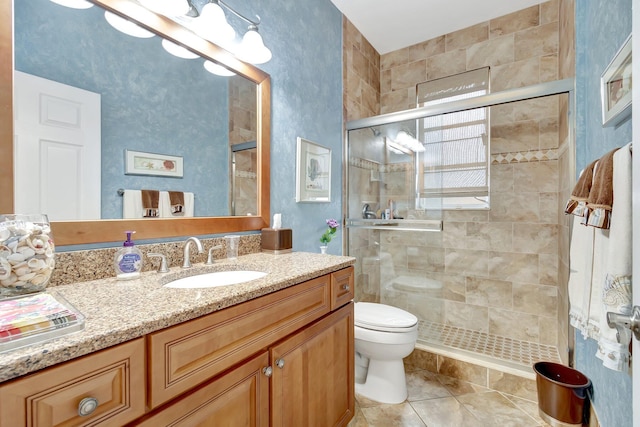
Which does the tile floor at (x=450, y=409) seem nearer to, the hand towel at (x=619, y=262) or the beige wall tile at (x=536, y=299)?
the beige wall tile at (x=536, y=299)

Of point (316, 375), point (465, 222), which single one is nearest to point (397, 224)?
point (465, 222)

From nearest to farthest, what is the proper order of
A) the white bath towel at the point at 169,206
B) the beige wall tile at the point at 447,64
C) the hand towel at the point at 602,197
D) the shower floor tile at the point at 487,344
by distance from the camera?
1. the hand towel at the point at 602,197
2. the white bath towel at the point at 169,206
3. the shower floor tile at the point at 487,344
4. the beige wall tile at the point at 447,64

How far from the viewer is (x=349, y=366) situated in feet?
4.80

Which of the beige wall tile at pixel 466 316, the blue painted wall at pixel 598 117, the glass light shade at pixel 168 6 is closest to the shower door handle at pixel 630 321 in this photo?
the blue painted wall at pixel 598 117

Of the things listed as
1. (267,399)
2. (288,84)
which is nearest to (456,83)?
(288,84)

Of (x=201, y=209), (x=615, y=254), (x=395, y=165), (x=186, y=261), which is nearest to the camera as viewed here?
(x=615, y=254)

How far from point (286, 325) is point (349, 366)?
0.59 metres

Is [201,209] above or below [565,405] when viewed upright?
above

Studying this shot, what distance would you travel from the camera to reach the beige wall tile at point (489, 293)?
248cm

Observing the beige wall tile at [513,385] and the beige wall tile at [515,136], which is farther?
the beige wall tile at [515,136]

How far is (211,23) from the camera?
1.31 meters

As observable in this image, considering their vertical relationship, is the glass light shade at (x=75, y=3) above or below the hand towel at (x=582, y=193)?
above

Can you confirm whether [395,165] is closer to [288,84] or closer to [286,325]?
[288,84]

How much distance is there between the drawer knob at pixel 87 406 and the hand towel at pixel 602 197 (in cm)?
133
